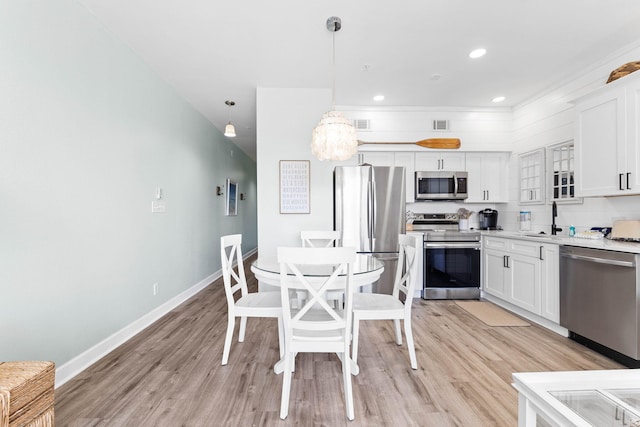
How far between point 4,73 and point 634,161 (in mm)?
4519

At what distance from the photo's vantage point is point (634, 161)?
2.41 m

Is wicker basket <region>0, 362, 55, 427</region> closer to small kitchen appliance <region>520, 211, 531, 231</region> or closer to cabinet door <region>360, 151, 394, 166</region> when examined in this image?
cabinet door <region>360, 151, 394, 166</region>

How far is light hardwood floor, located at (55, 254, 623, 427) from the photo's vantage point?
5.54 ft

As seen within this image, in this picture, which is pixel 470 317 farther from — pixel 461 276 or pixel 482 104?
pixel 482 104

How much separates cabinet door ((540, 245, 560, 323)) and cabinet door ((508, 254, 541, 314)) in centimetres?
6

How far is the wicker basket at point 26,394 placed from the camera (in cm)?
95

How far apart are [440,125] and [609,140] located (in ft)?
6.74

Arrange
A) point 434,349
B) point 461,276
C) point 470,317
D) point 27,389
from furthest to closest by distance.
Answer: point 461,276, point 470,317, point 434,349, point 27,389

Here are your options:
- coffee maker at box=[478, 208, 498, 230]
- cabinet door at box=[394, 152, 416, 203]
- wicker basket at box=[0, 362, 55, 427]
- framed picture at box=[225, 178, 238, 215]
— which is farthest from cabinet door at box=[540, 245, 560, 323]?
framed picture at box=[225, 178, 238, 215]

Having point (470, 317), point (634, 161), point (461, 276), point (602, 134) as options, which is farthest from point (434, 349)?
point (602, 134)

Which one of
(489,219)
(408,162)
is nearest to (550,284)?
(489,219)

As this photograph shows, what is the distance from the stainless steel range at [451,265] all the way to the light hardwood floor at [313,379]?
96 centimetres

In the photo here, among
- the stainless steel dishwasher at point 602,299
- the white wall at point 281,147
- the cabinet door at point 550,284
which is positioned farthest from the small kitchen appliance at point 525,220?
the white wall at point 281,147

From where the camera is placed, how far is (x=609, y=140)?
2.59 metres
